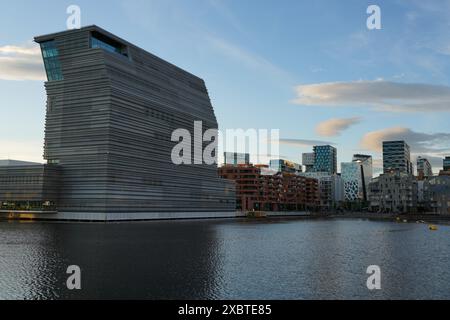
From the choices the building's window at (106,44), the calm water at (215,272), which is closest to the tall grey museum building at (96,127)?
the building's window at (106,44)

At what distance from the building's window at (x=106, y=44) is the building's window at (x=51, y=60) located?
52.3 ft

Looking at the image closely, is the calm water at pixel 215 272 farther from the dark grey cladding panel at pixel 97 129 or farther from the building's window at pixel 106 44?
the building's window at pixel 106 44

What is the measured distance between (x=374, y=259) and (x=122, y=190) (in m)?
124

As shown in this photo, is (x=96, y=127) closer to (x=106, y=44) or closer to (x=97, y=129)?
(x=97, y=129)

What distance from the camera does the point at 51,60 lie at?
17962 cm

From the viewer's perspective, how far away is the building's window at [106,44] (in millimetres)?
176050

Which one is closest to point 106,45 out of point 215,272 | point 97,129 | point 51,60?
point 51,60

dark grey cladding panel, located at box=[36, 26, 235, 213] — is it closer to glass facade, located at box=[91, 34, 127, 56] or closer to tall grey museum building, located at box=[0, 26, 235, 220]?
tall grey museum building, located at box=[0, 26, 235, 220]

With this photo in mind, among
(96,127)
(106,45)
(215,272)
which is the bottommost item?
(215,272)

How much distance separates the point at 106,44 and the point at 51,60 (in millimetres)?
22525

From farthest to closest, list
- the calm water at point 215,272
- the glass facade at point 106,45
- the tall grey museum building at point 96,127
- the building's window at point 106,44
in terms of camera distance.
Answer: the glass facade at point 106,45
the building's window at point 106,44
the tall grey museum building at point 96,127
the calm water at point 215,272

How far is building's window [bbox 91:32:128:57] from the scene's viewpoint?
578 ft

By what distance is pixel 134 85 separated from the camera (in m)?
182
